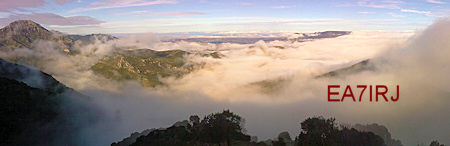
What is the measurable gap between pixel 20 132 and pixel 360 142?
172138mm

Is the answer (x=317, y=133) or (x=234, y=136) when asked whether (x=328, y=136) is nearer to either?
(x=317, y=133)

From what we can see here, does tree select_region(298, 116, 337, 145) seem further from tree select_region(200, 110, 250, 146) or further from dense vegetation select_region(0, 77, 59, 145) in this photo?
dense vegetation select_region(0, 77, 59, 145)

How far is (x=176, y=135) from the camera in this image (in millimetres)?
61219

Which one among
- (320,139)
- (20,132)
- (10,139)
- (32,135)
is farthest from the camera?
(32,135)

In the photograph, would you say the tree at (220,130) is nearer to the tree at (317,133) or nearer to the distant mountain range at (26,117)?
the tree at (317,133)

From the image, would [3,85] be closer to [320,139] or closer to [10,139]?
[10,139]

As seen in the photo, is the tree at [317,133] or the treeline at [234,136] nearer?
the tree at [317,133]

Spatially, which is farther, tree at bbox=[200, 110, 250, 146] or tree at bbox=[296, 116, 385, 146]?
tree at bbox=[200, 110, 250, 146]

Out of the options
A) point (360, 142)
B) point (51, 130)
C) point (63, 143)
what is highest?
point (360, 142)

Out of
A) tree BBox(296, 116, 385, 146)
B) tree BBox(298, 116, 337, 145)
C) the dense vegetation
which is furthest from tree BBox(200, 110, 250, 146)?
the dense vegetation

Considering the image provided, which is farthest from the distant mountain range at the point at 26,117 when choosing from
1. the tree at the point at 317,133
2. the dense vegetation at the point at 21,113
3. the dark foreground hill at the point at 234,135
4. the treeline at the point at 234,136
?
the tree at the point at 317,133

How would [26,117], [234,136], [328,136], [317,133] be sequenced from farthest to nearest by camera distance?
[26,117]
[234,136]
[328,136]
[317,133]

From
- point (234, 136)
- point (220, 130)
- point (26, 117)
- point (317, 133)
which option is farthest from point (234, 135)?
point (26, 117)

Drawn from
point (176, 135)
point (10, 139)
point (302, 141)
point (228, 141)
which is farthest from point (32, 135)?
point (302, 141)
